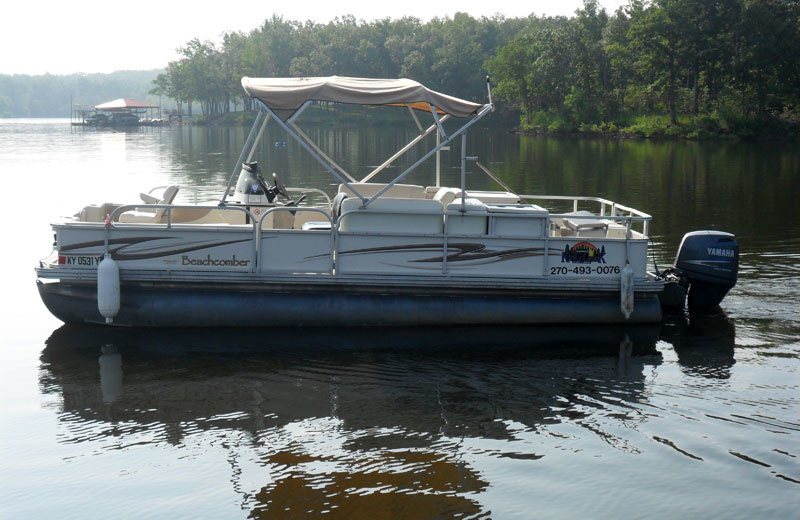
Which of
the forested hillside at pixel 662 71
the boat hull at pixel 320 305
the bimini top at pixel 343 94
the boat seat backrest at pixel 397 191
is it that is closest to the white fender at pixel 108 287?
the boat hull at pixel 320 305

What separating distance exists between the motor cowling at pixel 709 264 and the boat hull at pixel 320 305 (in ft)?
4.07

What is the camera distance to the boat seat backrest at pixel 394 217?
10062mm

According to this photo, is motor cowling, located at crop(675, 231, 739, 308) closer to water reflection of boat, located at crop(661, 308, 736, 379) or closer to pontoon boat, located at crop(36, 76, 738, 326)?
water reflection of boat, located at crop(661, 308, 736, 379)

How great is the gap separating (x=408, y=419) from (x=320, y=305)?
2.87m

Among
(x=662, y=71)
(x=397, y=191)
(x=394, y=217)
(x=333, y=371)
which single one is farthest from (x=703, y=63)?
(x=333, y=371)

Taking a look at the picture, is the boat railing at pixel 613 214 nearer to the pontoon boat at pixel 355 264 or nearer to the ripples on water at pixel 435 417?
the pontoon boat at pixel 355 264

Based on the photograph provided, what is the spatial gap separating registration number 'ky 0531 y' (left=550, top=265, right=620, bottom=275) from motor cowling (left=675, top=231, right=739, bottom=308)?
1477 millimetres

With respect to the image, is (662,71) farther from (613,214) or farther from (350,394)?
(350,394)

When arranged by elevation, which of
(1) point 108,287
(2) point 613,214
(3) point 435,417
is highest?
(2) point 613,214

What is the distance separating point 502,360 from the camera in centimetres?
938

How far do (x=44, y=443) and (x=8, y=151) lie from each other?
157ft

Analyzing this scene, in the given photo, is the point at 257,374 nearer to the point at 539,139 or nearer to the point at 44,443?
the point at 44,443

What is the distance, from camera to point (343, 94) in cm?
991

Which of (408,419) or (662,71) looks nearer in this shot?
(408,419)
